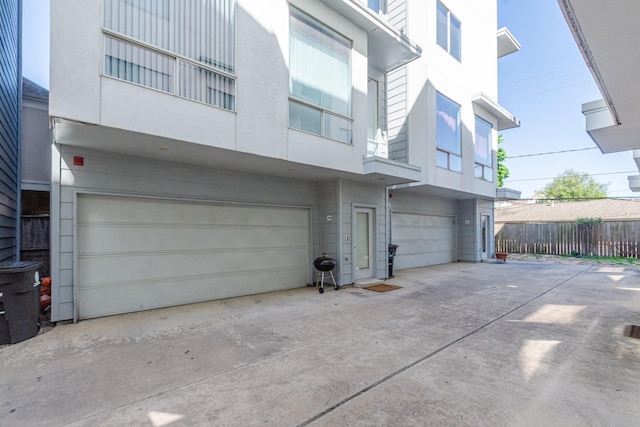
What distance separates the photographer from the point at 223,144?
179 inches

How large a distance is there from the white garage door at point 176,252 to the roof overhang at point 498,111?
323 inches

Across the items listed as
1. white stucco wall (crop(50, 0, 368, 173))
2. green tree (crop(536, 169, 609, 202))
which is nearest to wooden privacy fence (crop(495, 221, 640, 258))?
white stucco wall (crop(50, 0, 368, 173))

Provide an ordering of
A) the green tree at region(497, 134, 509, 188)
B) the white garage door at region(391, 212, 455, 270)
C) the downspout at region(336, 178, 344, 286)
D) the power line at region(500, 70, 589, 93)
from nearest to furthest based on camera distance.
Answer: the downspout at region(336, 178, 344, 286) < the white garage door at region(391, 212, 455, 270) < the power line at region(500, 70, 589, 93) < the green tree at region(497, 134, 509, 188)

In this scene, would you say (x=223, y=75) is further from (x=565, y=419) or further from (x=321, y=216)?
(x=565, y=419)

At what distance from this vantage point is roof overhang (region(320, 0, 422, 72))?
614 cm

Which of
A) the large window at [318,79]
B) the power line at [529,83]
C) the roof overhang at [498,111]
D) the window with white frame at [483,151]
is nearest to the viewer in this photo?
the large window at [318,79]

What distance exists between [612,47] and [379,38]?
5.19m

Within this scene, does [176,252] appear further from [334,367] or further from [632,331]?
[632,331]

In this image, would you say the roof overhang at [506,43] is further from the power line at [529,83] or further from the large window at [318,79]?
the large window at [318,79]

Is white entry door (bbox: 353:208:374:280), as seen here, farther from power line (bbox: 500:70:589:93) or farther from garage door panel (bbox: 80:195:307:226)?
power line (bbox: 500:70:589:93)

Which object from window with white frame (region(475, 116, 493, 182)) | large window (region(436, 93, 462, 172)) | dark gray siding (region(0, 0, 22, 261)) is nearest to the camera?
dark gray siding (region(0, 0, 22, 261))

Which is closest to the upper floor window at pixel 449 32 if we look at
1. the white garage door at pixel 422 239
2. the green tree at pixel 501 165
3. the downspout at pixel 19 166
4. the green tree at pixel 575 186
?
the white garage door at pixel 422 239

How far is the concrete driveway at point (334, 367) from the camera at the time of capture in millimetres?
2258

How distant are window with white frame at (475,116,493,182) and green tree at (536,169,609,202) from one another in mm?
32945
